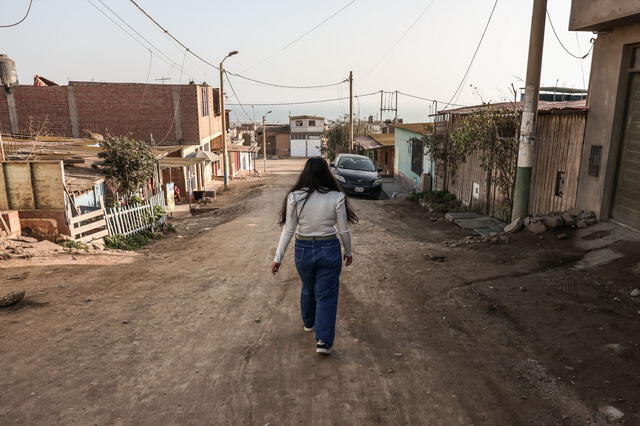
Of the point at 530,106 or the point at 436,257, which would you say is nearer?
the point at 436,257

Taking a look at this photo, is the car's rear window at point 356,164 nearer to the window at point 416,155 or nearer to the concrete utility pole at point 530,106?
the window at point 416,155

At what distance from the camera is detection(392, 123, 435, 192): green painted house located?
18.0 meters

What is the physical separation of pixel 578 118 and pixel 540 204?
6.37 feet

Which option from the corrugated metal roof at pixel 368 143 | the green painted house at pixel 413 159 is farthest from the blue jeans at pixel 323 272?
the corrugated metal roof at pixel 368 143

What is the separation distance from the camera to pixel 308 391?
332cm

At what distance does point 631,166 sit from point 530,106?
190 cm

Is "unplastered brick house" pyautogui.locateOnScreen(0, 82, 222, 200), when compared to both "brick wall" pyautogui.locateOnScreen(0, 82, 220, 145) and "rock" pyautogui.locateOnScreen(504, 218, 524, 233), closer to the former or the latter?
"brick wall" pyautogui.locateOnScreen(0, 82, 220, 145)

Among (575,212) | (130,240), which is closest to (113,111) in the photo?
(130,240)

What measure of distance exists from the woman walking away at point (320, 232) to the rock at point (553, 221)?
5150 mm

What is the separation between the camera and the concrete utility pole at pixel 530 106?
771 centimetres

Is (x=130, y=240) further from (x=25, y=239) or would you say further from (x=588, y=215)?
(x=588, y=215)

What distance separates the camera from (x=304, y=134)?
69.9 meters

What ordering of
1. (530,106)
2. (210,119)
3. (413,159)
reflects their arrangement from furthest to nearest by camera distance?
(210,119) → (413,159) → (530,106)

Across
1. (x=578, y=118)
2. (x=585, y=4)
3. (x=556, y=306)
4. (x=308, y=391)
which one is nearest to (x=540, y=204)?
(x=578, y=118)
